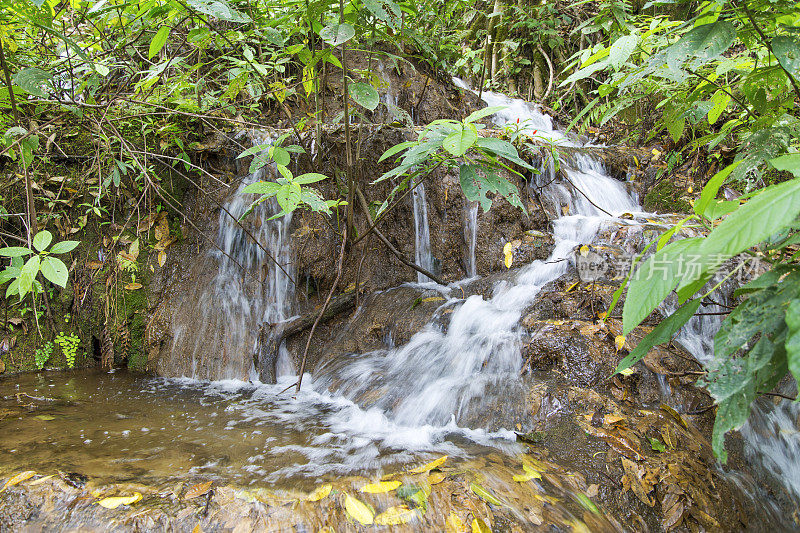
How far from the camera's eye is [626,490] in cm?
193

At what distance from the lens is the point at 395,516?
168 centimetres

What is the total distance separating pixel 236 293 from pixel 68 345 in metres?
1.71

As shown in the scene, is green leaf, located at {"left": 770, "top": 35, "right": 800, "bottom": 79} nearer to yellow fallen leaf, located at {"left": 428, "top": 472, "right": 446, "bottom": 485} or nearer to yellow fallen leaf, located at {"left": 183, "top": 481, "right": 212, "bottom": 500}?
yellow fallen leaf, located at {"left": 428, "top": 472, "right": 446, "bottom": 485}

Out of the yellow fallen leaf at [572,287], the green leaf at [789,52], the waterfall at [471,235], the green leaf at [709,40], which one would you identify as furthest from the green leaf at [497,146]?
the waterfall at [471,235]

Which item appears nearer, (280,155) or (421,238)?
(280,155)

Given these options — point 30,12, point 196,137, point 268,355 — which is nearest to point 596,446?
point 268,355

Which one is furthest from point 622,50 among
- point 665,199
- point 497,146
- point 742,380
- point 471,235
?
point 665,199

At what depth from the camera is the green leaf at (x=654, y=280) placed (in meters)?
1.00

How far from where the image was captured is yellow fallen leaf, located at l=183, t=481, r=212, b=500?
1.79 m

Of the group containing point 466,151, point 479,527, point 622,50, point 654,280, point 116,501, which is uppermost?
point 622,50

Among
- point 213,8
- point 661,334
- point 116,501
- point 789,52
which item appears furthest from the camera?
point 213,8

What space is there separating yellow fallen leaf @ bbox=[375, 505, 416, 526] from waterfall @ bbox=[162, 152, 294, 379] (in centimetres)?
285

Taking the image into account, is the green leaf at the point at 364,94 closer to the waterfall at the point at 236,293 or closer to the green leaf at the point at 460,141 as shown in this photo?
the green leaf at the point at 460,141

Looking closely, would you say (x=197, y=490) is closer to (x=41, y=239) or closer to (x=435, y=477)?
(x=435, y=477)
